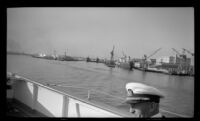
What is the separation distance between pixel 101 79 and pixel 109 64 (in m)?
0.22

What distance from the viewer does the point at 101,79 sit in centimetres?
196

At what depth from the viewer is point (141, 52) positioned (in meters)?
1.79

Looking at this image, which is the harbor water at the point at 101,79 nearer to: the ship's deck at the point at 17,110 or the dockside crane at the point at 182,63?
the dockside crane at the point at 182,63

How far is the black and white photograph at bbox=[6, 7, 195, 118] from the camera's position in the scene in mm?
1651

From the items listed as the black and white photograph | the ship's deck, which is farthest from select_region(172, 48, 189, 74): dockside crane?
the ship's deck

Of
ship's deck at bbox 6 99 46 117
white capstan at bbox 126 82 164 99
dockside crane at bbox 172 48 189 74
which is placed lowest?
ship's deck at bbox 6 99 46 117

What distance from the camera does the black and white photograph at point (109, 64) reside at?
1651mm

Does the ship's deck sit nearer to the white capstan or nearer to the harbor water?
the harbor water

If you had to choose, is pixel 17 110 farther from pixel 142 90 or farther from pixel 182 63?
pixel 182 63

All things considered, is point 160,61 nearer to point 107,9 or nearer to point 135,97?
point 135,97

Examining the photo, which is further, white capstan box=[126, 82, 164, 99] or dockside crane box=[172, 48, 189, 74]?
dockside crane box=[172, 48, 189, 74]

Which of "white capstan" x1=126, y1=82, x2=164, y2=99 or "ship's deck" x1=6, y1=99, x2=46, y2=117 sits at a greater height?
"white capstan" x1=126, y1=82, x2=164, y2=99
